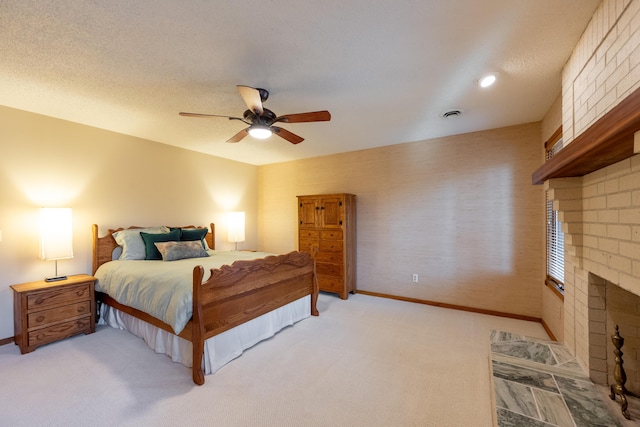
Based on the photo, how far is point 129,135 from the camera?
3.86 meters

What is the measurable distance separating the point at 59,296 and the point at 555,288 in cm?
535

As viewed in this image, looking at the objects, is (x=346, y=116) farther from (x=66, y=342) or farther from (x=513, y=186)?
(x=66, y=342)

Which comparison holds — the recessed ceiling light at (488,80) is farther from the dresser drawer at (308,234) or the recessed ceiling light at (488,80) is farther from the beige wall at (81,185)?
the beige wall at (81,185)

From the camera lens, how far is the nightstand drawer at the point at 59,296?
2.71 meters

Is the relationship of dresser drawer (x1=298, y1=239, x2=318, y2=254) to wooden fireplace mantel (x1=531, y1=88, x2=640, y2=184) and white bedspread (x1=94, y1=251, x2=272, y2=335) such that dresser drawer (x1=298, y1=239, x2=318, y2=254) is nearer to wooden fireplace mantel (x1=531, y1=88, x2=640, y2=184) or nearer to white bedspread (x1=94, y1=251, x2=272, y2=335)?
white bedspread (x1=94, y1=251, x2=272, y2=335)

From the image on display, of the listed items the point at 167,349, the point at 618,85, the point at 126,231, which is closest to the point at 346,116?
the point at 618,85

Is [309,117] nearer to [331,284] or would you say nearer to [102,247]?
[331,284]

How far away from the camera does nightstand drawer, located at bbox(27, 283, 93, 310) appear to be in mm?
2709

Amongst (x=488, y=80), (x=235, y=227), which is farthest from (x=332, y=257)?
(x=488, y=80)

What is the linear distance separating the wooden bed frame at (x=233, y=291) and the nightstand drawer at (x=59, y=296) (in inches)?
10.9

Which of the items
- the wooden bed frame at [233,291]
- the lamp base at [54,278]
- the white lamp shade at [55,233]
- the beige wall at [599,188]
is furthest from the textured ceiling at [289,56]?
the lamp base at [54,278]

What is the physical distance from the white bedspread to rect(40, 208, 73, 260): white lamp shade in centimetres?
49

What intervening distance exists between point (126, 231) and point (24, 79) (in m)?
1.97

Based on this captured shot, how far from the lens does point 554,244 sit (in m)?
2.95
